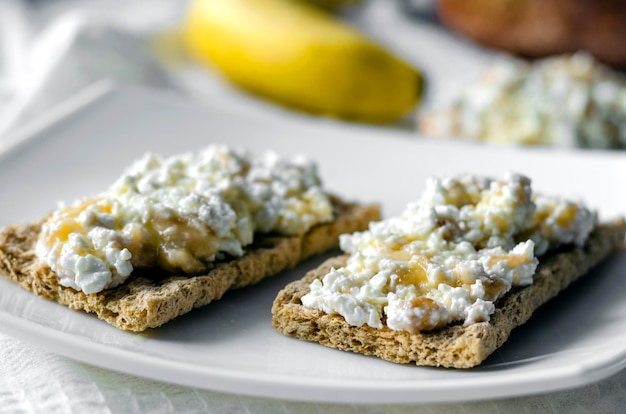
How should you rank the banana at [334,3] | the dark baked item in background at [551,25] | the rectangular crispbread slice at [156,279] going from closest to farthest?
the rectangular crispbread slice at [156,279] → the dark baked item in background at [551,25] → the banana at [334,3]

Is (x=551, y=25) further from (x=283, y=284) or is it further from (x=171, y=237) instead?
(x=171, y=237)

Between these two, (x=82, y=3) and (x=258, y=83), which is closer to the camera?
(x=258, y=83)

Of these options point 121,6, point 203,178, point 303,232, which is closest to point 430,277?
point 303,232

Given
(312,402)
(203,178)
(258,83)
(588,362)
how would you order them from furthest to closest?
(258,83), (203,178), (312,402), (588,362)

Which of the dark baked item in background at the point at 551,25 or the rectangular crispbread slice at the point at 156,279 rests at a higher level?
the dark baked item in background at the point at 551,25

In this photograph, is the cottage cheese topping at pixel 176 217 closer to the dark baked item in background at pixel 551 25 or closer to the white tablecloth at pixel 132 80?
the white tablecloth at pixel 132 80

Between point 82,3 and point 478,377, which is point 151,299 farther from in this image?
point 82,3

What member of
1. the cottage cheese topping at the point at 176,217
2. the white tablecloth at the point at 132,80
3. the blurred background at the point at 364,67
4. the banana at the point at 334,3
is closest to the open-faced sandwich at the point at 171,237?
the cottage cheese topping at the point at 176,217

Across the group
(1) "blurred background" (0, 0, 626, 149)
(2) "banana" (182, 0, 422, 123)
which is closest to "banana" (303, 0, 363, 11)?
(1) "blurred background" (0, 0, 626, 149)
